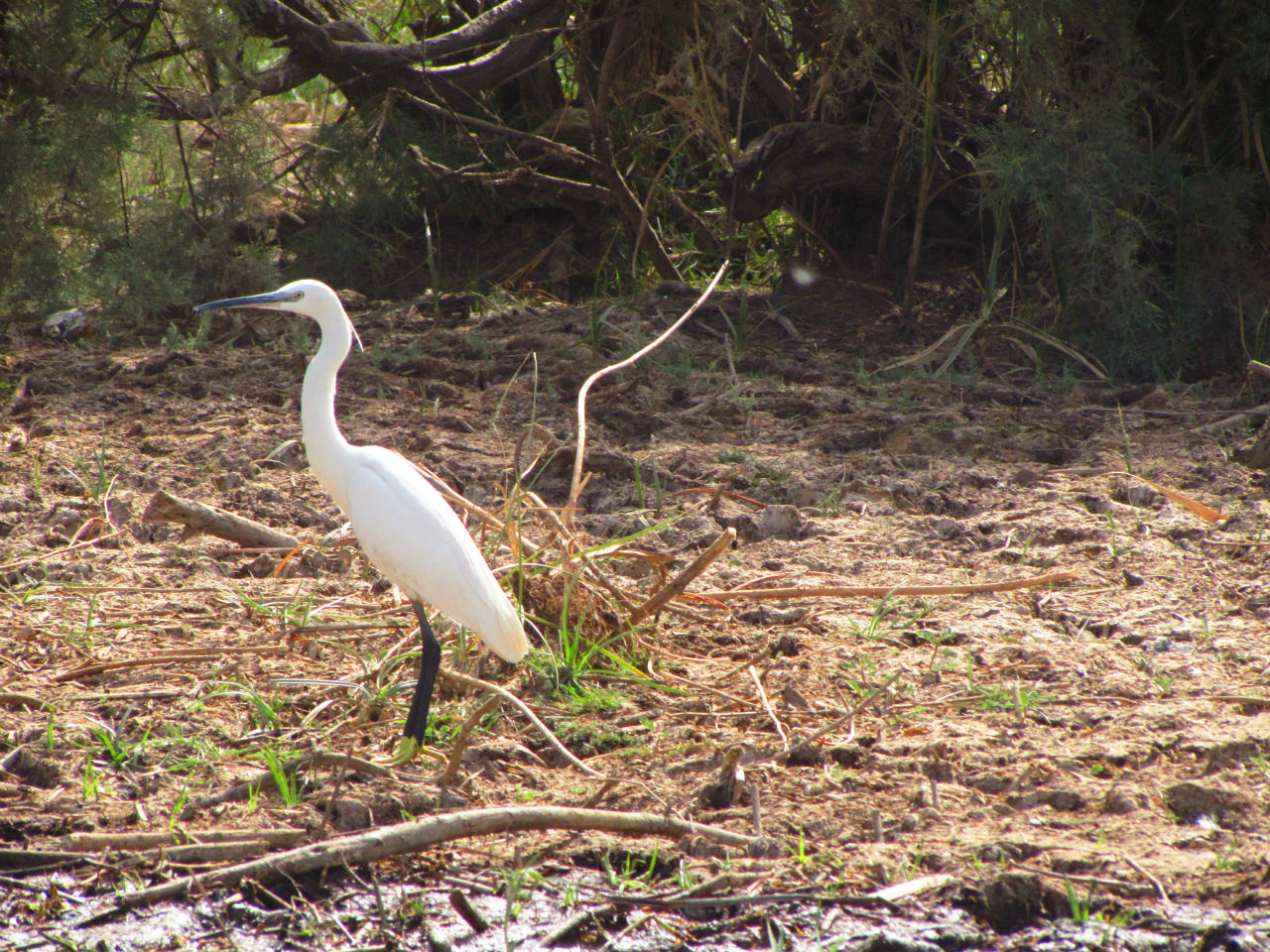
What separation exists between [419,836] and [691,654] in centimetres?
128

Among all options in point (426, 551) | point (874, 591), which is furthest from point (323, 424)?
point (874, 591)

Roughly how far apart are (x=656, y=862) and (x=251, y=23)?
4878 mm

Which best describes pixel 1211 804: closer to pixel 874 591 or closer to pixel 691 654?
pixel 874 591

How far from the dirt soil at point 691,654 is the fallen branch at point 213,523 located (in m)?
0.08

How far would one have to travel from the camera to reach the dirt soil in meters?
2.54

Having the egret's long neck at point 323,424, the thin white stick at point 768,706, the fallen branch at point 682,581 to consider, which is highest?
the egret's long neck at point 323,424

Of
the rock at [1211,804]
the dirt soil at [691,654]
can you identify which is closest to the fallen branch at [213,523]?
the dirt soil at [691,654]

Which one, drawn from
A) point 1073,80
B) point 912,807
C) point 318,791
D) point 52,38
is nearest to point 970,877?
point 912,807

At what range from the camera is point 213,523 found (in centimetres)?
407

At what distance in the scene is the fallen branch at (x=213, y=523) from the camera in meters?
3.98

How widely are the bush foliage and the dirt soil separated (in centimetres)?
54

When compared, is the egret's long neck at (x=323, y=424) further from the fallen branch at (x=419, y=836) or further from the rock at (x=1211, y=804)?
the rock at (x=1211, y=804)

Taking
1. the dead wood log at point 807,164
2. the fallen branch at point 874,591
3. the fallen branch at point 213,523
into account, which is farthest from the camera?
the dead wood log at point 807,164

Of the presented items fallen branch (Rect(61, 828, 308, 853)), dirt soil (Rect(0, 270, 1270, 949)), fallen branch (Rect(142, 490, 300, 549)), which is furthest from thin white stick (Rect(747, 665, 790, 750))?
fallen branch (Rect(142, 490, 300, 549))
